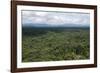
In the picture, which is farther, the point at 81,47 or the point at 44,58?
the point at 81,47

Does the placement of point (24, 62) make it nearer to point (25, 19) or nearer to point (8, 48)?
point (8, 48)

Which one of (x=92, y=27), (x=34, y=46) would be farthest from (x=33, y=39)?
(x=92, y=27)

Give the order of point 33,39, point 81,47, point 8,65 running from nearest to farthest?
point 8,65 < point 33,39 < point 81,47

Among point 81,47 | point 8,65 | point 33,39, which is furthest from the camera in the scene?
point 81,47

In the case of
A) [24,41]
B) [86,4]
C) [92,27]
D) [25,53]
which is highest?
[86,4]

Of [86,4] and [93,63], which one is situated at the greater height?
[86,4]

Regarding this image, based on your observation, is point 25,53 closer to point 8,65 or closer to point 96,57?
point 8,65

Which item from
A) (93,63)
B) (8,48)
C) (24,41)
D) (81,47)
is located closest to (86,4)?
(81,47)
